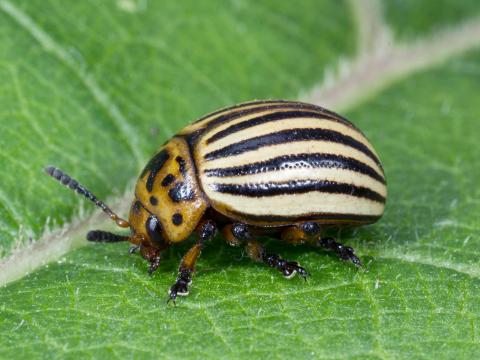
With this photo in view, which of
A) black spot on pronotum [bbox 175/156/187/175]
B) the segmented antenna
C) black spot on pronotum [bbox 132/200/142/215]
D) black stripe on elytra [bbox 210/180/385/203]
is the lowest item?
the segmented antenna


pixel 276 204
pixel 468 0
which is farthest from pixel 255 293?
pixel 468 0

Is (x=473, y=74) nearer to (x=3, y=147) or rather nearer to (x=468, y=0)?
(x=468, y=0)

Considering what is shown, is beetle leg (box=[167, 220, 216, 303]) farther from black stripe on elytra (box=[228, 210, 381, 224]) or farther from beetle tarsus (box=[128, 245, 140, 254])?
beetle tarsus (box=[128, 245, 140, 254])

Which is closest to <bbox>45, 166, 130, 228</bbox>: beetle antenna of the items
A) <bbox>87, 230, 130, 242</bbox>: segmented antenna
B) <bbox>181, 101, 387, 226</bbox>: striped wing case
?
<bbox>87, 230, 130, 242</bbox>: segmented antenna

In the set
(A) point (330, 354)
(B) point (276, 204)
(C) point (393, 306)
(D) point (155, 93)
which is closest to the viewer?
(A) point (330, 354)

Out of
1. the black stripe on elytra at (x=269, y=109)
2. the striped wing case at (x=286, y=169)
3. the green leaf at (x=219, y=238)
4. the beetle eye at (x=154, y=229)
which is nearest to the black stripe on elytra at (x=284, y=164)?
the striped wing case at (x=286, y=169)

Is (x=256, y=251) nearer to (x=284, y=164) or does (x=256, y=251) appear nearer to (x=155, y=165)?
(x=284, y=164)
